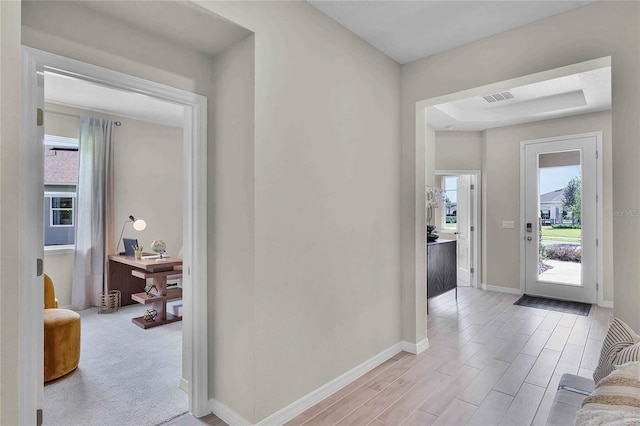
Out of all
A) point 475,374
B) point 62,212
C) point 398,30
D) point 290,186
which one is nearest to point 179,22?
point 290,186

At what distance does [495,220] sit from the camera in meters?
5.76

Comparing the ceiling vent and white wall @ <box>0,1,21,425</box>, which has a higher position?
the ceiling vent

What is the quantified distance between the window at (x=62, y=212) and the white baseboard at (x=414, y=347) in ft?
16.1

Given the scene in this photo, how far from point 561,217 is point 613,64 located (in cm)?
346

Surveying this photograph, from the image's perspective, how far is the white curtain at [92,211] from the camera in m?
4.66

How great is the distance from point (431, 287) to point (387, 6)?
3.34m

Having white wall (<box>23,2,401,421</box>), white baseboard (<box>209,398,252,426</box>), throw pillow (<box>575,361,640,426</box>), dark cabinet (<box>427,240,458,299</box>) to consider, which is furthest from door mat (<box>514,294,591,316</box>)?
white baseboard (<box>209,398,252,426</box>)

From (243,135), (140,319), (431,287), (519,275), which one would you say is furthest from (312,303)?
(519,275)

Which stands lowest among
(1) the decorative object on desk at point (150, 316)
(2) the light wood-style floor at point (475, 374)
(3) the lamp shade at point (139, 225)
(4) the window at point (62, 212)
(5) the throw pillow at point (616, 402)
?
(2) the light wood-style floor at point (475, 374)

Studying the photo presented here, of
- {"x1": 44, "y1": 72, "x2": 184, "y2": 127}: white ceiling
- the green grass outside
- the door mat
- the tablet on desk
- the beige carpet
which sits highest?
{"x1": 44, "y1": 72, "x2": 184, "y2": 127}: white ceiling

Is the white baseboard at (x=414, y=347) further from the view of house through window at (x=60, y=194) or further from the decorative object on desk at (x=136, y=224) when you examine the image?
the view of house through window at (x=60, y=194)

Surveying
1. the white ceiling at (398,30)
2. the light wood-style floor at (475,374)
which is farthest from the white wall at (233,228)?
the light wood-style floor at (475,374)

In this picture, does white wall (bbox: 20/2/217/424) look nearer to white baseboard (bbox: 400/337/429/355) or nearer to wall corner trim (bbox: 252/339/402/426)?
wall corner trim (bbox: 252/339/402/426)

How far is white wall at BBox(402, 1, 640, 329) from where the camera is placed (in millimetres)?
2145
